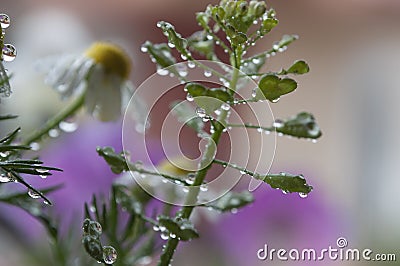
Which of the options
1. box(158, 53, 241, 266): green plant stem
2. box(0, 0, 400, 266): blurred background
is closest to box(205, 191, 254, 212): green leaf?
box(158, 53, 241, 266): green plant stem

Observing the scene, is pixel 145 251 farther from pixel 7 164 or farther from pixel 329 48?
pixel 329 48

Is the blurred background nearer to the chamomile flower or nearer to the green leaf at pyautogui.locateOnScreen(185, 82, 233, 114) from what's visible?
the chamomile flower

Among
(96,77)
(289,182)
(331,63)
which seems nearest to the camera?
(289,182)

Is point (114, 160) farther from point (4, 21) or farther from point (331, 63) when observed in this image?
point (331, 63)

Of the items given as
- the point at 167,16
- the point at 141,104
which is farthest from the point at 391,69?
the point at 141,104

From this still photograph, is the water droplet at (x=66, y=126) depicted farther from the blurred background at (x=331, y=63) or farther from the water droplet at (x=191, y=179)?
the blurred background at (x=331, y=63)

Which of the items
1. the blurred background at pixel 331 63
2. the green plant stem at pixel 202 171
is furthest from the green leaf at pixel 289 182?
the blurred background at pixel 331 63

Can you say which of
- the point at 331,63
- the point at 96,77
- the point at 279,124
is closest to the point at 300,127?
the point at 279,124
